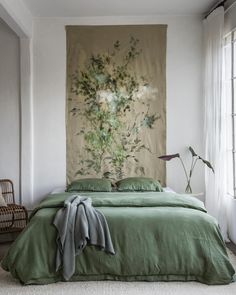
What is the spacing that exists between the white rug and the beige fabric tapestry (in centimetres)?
220

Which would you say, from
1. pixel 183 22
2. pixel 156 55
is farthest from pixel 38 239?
pixel 183 22

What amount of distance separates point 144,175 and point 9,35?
257 centimetres

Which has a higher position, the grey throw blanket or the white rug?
the grey throw blanket

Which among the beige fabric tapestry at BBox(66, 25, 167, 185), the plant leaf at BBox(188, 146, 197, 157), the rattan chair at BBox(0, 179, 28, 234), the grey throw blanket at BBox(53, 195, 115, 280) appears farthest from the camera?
the beige fabric tapestry at BBox(66, 25, 167, 185)

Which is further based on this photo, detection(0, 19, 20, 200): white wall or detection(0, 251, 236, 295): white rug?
detection(0, 19, 20, 200): white wall

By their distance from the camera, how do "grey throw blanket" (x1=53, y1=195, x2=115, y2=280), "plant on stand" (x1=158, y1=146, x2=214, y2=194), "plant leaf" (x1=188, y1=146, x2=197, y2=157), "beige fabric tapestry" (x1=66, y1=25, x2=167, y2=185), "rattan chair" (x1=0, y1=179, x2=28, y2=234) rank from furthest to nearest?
1. "beige fabric tapestry" (x1=66, y1=25, x2=167, y2=185)
2. "plant leaf" (x1=188, y1=146, x2=197, y2=157)
3. "plant on stand" (x1=158, y1=146, x2=214, y2=194)
4. "rattan chair" (x1=0, y1=179, x2=28, y2=234)
5. "grey throw blanket" (x1=53, y1=195, x2=115, y2=280)

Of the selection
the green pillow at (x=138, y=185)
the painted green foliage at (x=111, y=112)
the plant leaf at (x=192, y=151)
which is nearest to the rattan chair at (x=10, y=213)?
the painted green foliage at (x=111, y=112)

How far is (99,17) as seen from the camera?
213 inches

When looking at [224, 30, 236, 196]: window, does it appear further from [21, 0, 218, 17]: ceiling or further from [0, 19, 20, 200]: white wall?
[0, 19, 20, 200]: white wall

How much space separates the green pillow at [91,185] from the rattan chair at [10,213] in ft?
2.16

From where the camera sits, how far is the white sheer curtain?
486 cm

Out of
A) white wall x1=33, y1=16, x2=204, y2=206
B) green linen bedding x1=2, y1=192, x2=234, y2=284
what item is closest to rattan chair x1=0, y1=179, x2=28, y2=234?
white wall x1=33, y1=16, x2=204, y2=206

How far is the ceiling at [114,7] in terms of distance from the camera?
190 inches

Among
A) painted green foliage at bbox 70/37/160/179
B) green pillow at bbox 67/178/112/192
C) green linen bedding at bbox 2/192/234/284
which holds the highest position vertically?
painted green foliage at bbox 70/37/160/179
